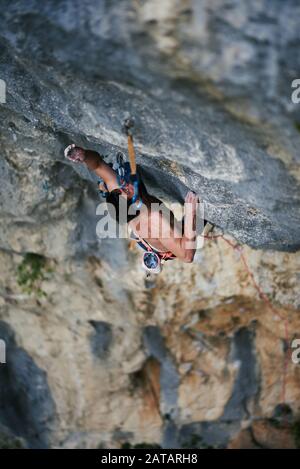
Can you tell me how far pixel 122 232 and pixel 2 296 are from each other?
7.69ft

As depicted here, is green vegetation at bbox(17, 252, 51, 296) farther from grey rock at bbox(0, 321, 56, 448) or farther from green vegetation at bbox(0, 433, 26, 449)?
green vegetation at bbox(0, 433, 26, 449)

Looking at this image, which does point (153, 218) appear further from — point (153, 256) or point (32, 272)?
point (32, 272)

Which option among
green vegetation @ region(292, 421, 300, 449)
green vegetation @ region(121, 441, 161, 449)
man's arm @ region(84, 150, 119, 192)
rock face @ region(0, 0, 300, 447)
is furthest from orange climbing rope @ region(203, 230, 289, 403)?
green vegetation @ region(121, 441, 161, 449)

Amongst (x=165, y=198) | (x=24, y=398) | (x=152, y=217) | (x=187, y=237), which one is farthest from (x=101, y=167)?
(x=24, y=398)

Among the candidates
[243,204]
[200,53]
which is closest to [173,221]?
[243,204]

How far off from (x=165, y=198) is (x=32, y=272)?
254 cm

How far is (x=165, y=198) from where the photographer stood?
430 cm

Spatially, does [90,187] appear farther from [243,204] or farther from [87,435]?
[87,435]

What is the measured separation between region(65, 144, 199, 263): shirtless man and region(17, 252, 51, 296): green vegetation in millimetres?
2295

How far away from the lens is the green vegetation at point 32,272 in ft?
19.2

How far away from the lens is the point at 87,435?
7598 mm

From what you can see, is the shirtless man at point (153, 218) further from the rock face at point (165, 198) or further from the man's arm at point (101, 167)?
the rock face at point (165, 198)

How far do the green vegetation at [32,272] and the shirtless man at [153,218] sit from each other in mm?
2295
